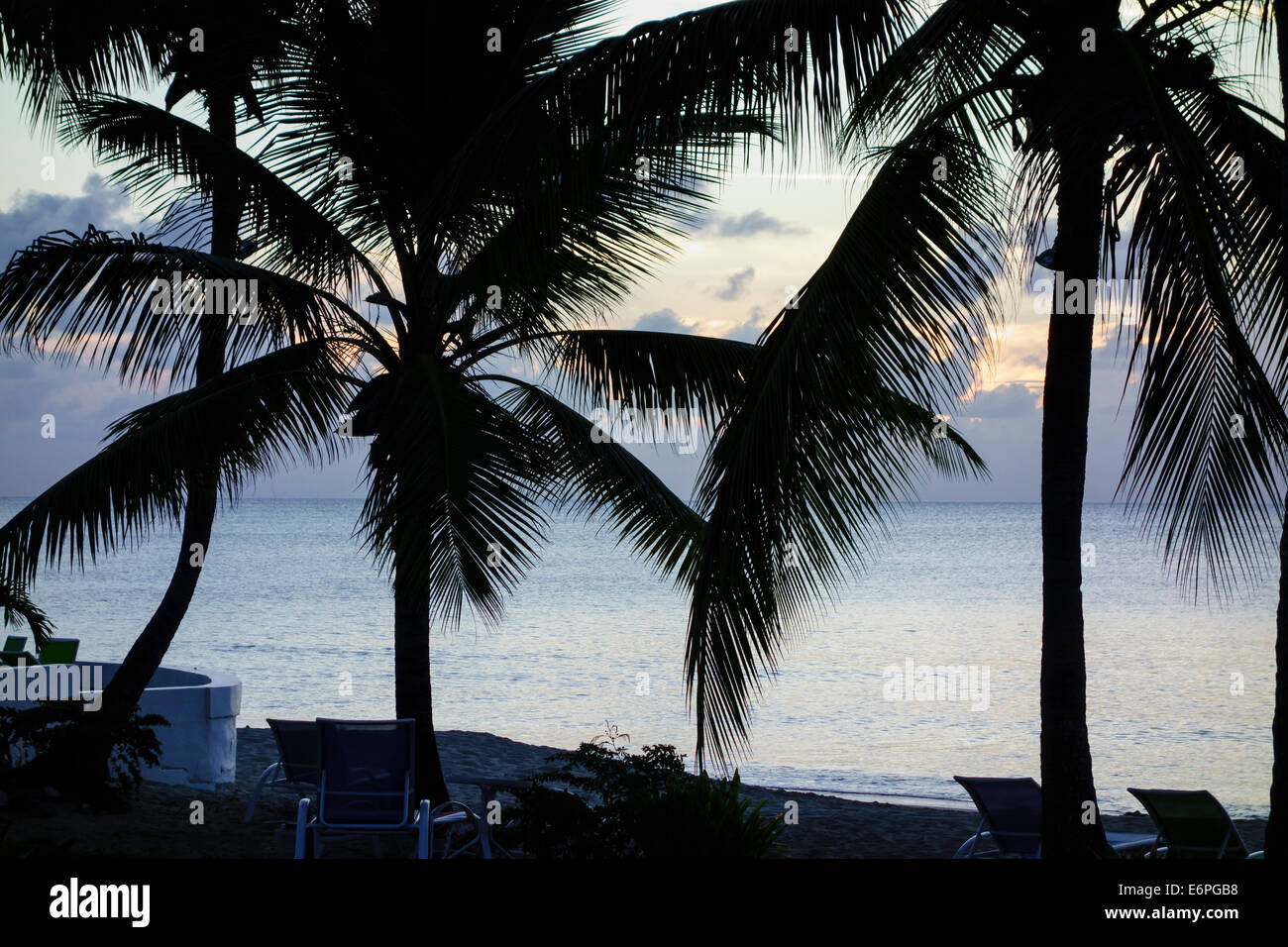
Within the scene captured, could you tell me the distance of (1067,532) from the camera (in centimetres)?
495

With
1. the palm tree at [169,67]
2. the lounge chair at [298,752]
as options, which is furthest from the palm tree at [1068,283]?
the palm tree at [169,67]

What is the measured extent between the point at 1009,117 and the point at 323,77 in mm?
4720

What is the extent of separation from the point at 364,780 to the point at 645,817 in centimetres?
183

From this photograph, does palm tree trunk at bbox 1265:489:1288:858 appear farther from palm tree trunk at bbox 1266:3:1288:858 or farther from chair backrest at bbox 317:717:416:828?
chair backrest at bbox 317:717:416:828

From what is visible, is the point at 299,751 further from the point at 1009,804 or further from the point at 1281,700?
the point at 1281,700

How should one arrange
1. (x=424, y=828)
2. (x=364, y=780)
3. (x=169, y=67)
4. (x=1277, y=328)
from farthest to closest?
(x=169, y=67) < (x=364, y=780) < (x=424, y=828) < (x=1277, y=328)

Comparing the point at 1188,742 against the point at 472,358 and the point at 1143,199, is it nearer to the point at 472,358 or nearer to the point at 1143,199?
the point at 472,358

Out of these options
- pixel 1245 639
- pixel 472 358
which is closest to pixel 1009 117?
pixel 472 358

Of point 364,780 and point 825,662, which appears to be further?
point 825,662

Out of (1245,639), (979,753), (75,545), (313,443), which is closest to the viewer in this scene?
(75,545)

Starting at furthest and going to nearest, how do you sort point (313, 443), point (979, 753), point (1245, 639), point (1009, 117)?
point (1245, 639) → point (979, 753) → point (313, 443) → point (1009, 117)

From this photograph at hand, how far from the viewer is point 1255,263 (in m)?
4.53

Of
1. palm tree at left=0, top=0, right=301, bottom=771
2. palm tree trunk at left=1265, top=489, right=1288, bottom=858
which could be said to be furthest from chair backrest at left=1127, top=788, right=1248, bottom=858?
palm tree at left=0, top=0, right=301, bottom=771

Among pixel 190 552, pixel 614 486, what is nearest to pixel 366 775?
pixel 614 486
